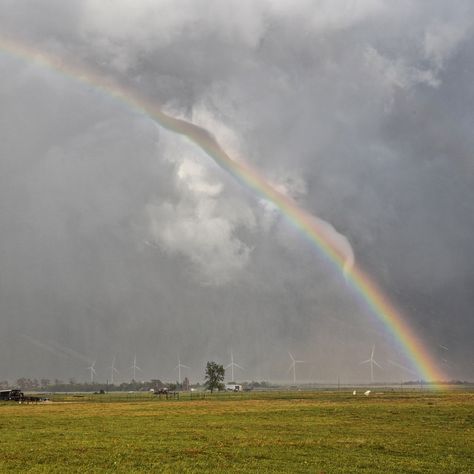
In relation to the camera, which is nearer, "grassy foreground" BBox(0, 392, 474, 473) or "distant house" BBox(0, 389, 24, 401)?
"grassy foreground" BBox(0, 392, 474, 473)

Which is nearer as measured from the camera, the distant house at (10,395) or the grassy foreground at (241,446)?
the grassy foreground at (241,446)

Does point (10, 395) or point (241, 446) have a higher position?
point (241, 446)

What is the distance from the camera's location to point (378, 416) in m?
54.8

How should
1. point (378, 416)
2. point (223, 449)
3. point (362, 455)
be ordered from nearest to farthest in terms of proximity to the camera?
point (362, 455)
point (223, 449)
point (378, 416)

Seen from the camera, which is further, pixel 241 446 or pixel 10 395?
pixel 10 395

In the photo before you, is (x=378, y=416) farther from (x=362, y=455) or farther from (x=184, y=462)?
(x=184, y=462)

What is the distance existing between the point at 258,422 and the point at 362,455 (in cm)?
2131

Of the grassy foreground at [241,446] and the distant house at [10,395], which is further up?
the grassy foreground at [241,446]

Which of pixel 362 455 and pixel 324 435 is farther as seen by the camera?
pixel 324 435

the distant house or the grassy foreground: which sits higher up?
the grassy foreground

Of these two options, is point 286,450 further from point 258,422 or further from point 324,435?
point 258,422

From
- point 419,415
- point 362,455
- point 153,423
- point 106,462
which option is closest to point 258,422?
point 153,423

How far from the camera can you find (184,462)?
1018 inches

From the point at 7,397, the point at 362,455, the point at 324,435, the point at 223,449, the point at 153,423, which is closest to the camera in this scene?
the point at 362,455
